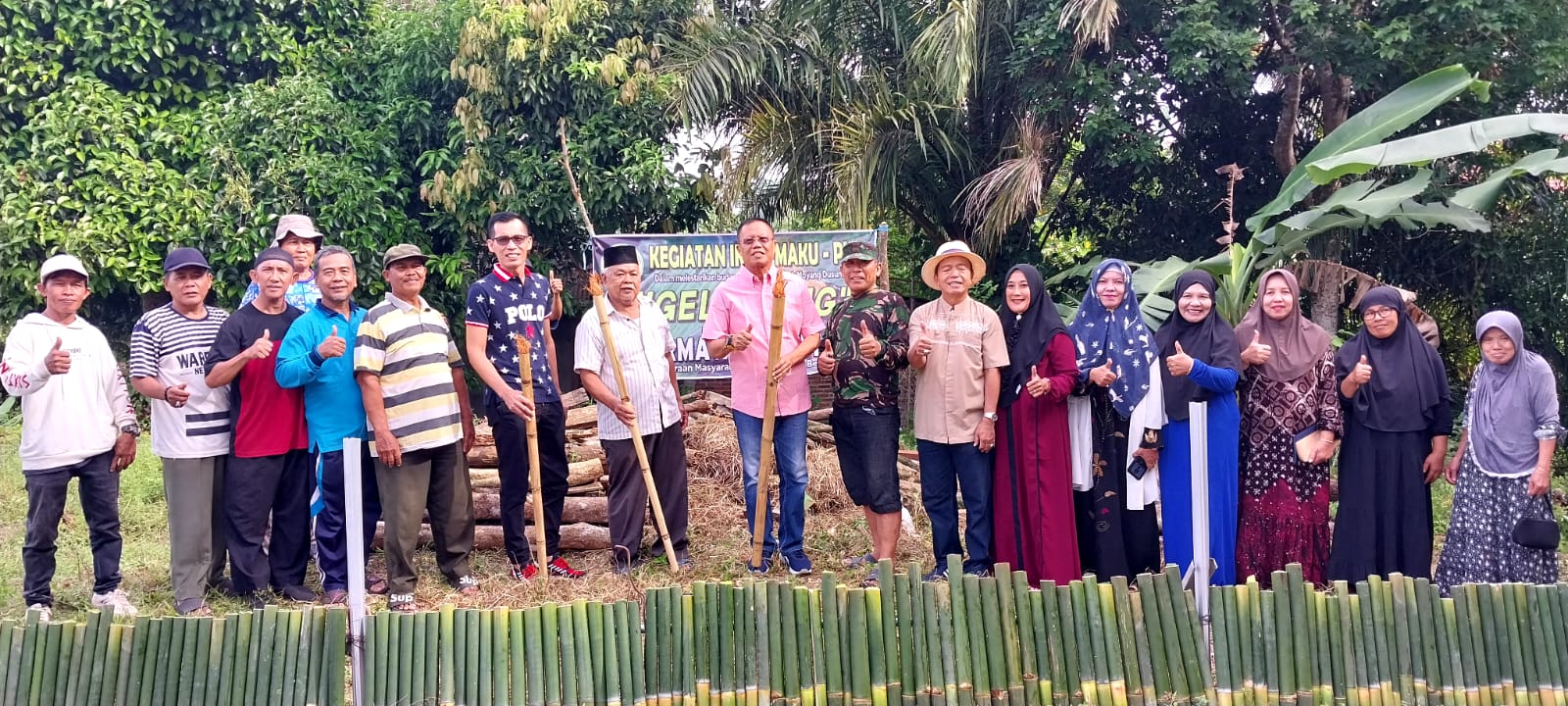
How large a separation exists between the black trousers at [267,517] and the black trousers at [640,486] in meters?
1.24

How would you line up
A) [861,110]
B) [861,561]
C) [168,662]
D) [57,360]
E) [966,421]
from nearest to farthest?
[168,662], [57,360], [966,421], [861,561], [861,110]

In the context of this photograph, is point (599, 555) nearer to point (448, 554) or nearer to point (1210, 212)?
point (448, 554)

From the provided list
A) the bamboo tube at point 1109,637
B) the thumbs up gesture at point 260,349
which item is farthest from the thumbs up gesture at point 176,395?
the bamboo tube at point 1109,637

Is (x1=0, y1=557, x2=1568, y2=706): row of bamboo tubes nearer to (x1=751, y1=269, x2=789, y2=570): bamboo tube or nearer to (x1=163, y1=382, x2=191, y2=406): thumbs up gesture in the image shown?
(x1=163, y1=382, x2=191, y2=406): thumbs up gesture

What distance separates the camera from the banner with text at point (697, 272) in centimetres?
755

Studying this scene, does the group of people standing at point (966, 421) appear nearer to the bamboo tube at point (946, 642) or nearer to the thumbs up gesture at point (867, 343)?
the thumbs up gesture at point (867, 343)

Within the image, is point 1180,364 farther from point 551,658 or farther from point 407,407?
point 407,407

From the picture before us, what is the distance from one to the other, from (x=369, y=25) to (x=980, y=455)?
24.2 feet

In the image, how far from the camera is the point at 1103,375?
14.4ft

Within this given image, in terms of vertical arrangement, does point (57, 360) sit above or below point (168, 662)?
above

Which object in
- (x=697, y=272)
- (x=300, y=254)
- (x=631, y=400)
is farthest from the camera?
(x=697, y=272)

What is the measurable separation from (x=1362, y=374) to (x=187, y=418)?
14.5ft

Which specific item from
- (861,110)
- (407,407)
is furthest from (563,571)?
(861,110)

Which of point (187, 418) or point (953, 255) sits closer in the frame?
point (187, 418)
